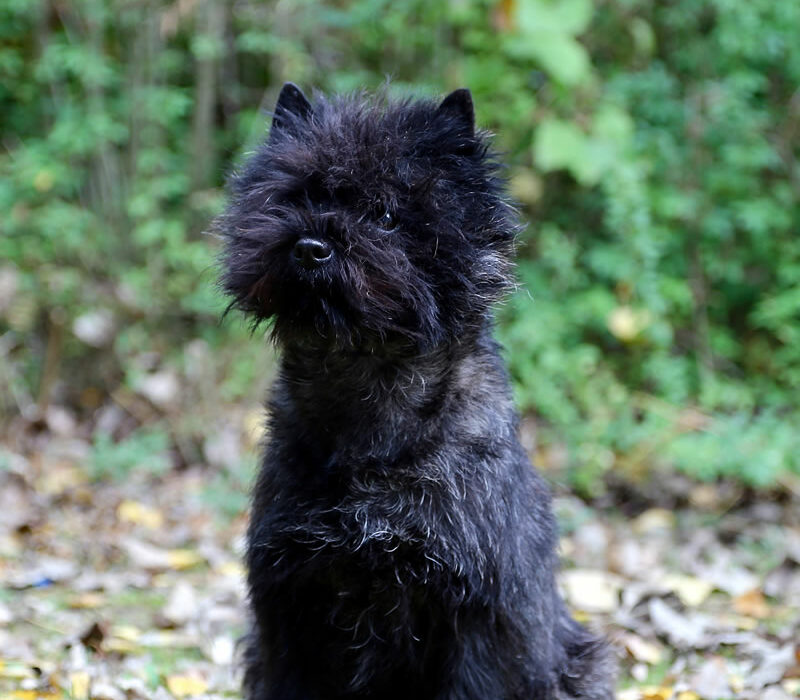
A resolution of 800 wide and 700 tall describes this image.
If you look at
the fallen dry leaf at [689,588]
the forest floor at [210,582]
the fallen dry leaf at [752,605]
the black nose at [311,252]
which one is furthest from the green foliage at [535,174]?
the black nose at [311,252]

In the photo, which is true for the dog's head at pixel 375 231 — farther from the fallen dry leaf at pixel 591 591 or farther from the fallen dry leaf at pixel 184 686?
the fallen dry leaf at pixel 591 591

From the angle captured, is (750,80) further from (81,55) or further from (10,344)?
(10,344)

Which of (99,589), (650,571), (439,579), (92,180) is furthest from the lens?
(92,180)

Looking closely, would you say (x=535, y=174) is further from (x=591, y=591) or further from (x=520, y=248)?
(x=591, y=591)

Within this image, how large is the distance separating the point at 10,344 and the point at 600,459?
4244mm

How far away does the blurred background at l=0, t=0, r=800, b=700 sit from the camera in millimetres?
6629

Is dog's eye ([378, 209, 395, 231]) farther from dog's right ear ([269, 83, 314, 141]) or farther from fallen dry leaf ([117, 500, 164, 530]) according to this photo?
fallen dry leaf ([117, 500, 164, 530])

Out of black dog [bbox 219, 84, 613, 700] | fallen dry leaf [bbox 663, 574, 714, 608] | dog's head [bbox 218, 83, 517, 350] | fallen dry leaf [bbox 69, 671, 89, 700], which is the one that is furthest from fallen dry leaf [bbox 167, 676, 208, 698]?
fallen dry leaf [bbox 663, 574, 714, 608]

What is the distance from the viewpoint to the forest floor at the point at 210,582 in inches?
162

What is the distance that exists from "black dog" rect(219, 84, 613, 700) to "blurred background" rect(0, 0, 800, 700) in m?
2.86

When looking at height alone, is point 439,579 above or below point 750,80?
below

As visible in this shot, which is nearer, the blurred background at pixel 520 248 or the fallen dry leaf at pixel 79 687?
the fallen dry leaf at pixel 79 687

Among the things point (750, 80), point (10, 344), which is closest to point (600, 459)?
point (750, 80)

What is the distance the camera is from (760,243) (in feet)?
25.5
